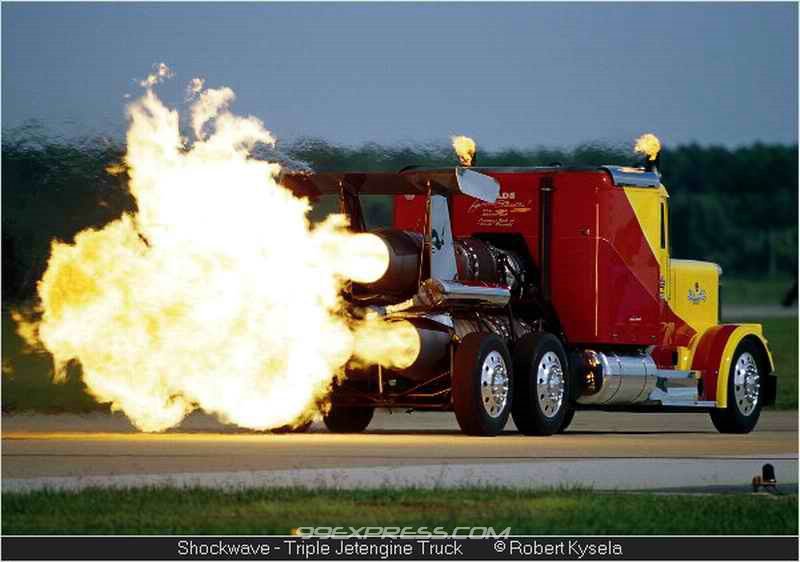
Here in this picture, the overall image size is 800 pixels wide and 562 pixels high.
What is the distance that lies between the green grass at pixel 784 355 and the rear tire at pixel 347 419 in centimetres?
1160

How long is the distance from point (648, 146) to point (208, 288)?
848 centimetres

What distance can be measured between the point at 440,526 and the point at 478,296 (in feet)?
36.0

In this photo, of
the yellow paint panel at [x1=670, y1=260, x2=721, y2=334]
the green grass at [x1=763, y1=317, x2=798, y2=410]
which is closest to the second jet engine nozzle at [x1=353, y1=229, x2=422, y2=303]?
the yellow paint panel at [x1=670, y1=260, x2=721, y2=334]

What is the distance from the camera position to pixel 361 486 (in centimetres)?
2216

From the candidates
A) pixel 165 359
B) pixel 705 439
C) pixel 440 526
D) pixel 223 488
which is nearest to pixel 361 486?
pixel 223 488

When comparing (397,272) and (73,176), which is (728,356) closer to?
(397,272)

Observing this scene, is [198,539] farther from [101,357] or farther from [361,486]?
[101,357]

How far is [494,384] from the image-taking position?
97.1 ft

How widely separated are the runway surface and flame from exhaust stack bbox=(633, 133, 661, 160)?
3.82 meters

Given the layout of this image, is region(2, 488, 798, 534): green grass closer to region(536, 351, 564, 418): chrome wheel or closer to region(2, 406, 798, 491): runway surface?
region(2, 406, 798, 491): runway surface

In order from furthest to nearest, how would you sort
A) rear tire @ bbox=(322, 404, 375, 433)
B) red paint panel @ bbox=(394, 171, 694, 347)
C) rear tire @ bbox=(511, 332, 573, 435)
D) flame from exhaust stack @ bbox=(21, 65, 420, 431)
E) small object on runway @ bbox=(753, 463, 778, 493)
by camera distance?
red paint panel @ bbox=(394, 171, 694, 347)
rear tire @ bbox=(322, 404, 375, 433)
rear tire @ bbox=(511, 332, 573, 435)
flame from exhaust stack @ bbox=(21, 65, 420, 431)
small object on runway @ bbox=(753, 463, 778, 493)

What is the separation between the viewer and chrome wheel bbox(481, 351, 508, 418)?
29.4 meters

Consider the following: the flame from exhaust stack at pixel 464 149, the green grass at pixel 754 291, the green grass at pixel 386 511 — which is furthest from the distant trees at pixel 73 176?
the green grass at pixel 754 291

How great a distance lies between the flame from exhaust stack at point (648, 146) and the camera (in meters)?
34.8
